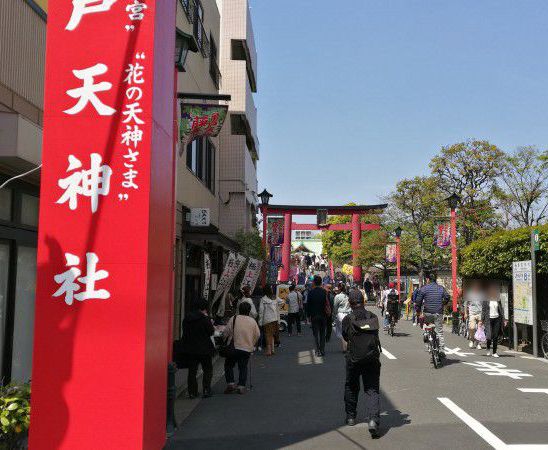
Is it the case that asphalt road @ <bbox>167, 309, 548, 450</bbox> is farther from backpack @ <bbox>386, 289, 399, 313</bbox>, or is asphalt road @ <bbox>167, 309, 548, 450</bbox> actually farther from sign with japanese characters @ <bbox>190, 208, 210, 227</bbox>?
backpack @ <bbox>386, 289, 399, 313</bbox>

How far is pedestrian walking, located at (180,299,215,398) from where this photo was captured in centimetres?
1034

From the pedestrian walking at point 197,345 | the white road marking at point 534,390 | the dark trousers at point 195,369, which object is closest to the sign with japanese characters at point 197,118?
the pedestrian walking at point 197,345

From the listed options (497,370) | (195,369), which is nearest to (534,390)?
(497,370)

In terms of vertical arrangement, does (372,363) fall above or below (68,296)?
below

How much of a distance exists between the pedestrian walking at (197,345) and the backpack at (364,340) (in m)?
3.01

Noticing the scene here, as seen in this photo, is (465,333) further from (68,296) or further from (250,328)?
(68,296)

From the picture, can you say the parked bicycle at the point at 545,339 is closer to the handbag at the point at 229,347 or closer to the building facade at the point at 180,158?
the handbag at the point at 229,347

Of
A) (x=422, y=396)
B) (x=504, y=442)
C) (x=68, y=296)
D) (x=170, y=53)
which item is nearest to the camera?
(x=68, y=296)

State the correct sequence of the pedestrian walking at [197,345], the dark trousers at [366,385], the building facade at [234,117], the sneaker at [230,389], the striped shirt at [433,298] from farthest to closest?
the building facade at [234,117], the striped shirt at [433,298], the sneaker at [230,389], the pedestrian walking at [197,345], the dark trousers at [366,385]

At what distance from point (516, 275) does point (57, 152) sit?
1491 centimetres

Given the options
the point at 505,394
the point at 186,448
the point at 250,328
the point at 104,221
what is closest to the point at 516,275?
the point at 505,394

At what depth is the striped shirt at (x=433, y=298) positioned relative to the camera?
14414 millimetres

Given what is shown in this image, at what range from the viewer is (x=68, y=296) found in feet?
18.7

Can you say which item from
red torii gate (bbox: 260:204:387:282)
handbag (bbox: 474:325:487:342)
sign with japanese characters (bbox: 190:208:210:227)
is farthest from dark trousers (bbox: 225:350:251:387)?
red torii gate (bbox: 260:204:387:282)
